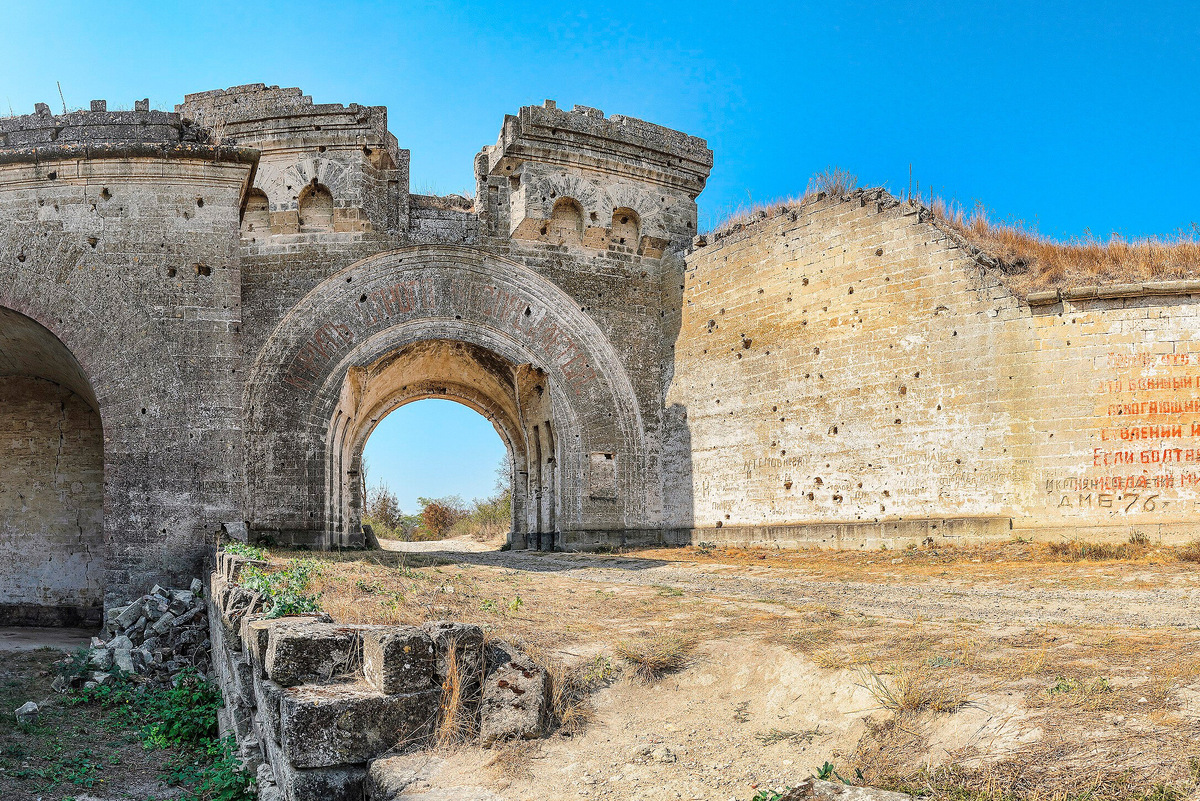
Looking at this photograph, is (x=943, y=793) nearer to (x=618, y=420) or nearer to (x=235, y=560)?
(x=235, y=560)

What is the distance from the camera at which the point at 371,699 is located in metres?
4.25

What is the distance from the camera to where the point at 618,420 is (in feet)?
52.2

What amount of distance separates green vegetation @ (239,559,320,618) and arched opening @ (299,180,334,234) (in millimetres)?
7378

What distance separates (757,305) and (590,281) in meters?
3.10

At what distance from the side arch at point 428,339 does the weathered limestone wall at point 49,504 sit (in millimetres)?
2946

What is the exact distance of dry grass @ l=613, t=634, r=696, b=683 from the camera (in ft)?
17.3

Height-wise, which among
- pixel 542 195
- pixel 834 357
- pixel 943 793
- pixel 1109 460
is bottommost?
pixel 943 793

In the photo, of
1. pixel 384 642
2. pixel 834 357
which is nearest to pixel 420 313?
pixel 834 357

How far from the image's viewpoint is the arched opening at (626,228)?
16.4 m

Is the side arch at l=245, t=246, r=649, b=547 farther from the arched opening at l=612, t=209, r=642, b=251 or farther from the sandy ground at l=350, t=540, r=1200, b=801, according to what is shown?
the sandy ground at l=350, t=540, r=1200, b=801

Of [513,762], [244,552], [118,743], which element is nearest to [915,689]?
[513,762]

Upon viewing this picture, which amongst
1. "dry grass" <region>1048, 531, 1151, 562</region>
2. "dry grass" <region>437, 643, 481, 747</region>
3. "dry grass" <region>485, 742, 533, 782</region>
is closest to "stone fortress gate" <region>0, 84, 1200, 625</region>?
"dry grass" <region>1048, 531, 1151, 562</region>

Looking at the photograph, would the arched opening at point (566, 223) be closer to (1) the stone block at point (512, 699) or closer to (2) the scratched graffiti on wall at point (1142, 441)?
(2) the scratched graffiti on wall at point (1142, 441)

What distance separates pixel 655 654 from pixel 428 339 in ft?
34.4
